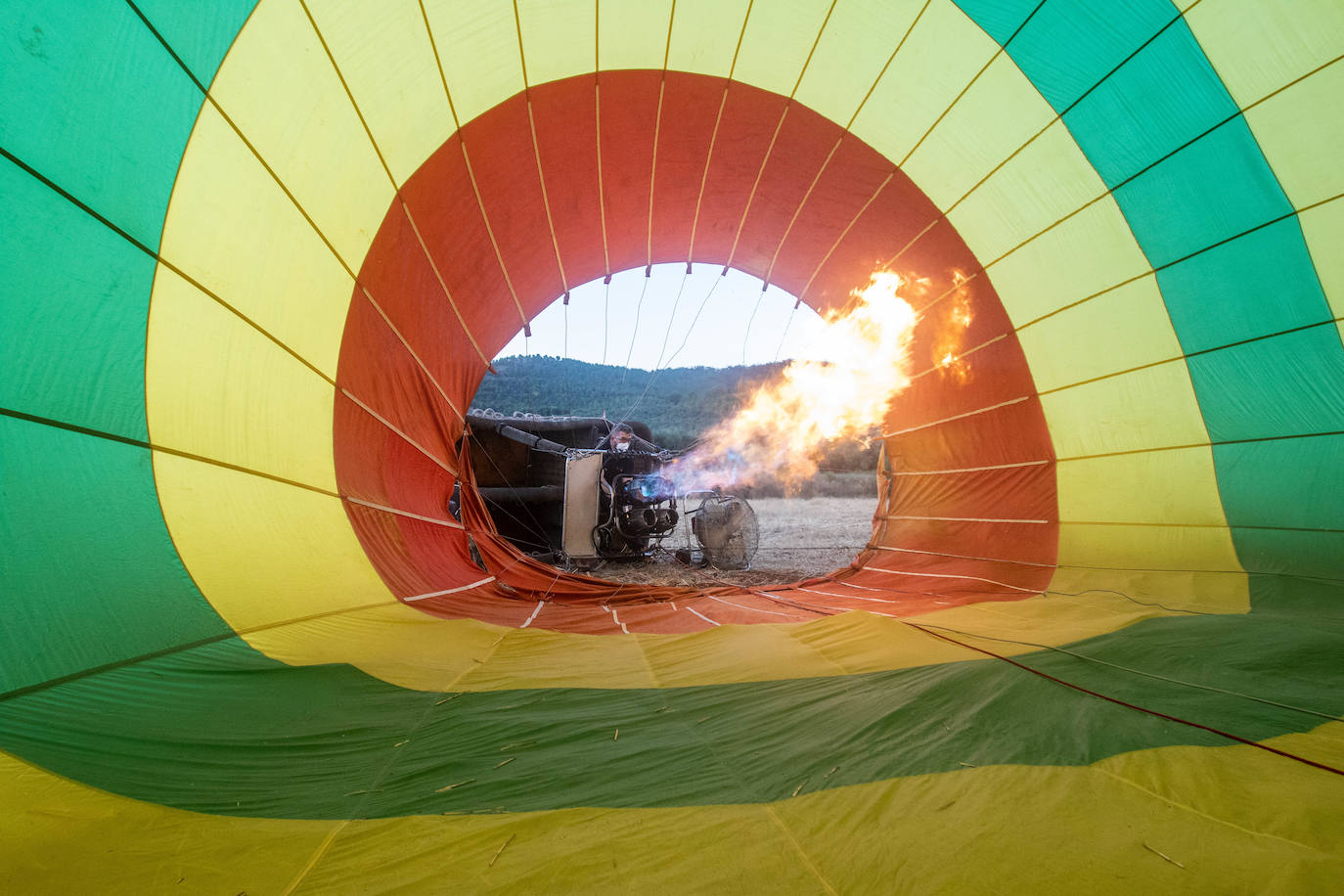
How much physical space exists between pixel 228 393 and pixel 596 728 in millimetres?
2394

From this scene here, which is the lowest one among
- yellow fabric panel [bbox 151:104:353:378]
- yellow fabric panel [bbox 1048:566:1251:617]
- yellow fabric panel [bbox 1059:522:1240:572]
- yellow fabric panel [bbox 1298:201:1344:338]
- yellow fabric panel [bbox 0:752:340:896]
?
yellow fabric panel [bbox 0:752:340:896]

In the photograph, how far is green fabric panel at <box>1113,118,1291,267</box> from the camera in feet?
11.9

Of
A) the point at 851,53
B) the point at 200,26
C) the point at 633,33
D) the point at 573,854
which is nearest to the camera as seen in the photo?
the point at 573,854

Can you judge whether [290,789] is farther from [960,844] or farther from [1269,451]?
[1269,451]

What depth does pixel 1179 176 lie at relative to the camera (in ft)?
12.6

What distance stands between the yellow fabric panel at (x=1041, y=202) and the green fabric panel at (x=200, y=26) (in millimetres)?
4327

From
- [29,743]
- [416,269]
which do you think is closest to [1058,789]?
[29,743]

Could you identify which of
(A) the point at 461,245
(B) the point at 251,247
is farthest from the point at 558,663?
(A) the point at 461,245

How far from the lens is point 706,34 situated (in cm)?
420

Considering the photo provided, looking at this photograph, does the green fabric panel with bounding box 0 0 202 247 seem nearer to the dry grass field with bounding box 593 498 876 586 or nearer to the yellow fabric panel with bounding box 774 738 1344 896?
the yellow fabric panel with bounding box 774 738 1344 896

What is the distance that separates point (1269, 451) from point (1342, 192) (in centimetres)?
152

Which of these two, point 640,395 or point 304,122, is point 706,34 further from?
point 640,395

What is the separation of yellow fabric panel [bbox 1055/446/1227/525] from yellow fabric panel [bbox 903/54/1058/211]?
1.90 m

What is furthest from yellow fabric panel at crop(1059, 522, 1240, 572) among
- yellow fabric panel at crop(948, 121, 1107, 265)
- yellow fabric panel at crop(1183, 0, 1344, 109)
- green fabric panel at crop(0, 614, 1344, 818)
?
yellow fabric panel at crop(1183, 0, 1344, 109)
